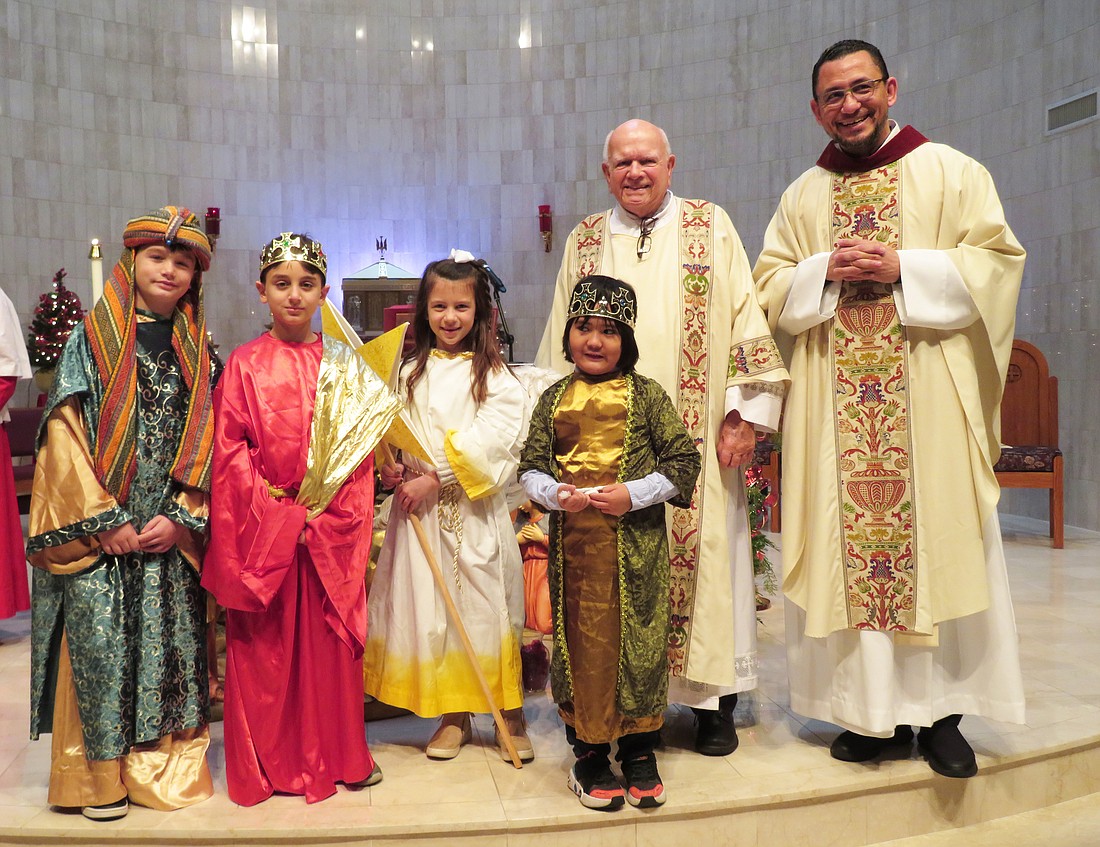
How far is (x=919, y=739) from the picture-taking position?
3.04 meters

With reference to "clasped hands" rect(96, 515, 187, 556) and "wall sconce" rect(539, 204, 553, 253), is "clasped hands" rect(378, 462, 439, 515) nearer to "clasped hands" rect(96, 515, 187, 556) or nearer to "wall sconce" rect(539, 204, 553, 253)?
"clasped hands" rect(96, 515, 187, 556)

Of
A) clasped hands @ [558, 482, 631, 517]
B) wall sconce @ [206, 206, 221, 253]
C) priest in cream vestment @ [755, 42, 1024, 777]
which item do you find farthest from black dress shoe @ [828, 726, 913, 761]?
wall sconce @ [206, 206, 221, 253]

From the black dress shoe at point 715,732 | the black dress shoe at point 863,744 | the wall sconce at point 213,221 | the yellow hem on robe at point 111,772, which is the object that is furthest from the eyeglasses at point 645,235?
the wall sconce at point 213,221

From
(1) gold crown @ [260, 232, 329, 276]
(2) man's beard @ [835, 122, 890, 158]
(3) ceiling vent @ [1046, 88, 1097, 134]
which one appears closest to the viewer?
(1) gold crown @ [260, 232, 329, 276]

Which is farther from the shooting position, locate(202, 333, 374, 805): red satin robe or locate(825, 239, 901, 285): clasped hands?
locate(825, 239, 901, 285): clasped hands

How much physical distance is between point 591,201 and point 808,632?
8541mm

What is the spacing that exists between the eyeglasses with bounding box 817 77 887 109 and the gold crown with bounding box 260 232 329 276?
1.63m

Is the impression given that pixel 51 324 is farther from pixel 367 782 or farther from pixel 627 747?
pixel 627 747

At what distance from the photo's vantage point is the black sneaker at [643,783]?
261 cm

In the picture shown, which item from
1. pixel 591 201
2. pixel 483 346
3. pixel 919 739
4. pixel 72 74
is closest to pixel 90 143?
pixel 72 74

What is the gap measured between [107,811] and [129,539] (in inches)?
29.7

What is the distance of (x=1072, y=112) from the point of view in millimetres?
7246

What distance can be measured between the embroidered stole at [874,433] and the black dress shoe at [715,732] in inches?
20.9

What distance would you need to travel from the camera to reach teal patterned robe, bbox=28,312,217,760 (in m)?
2.57
